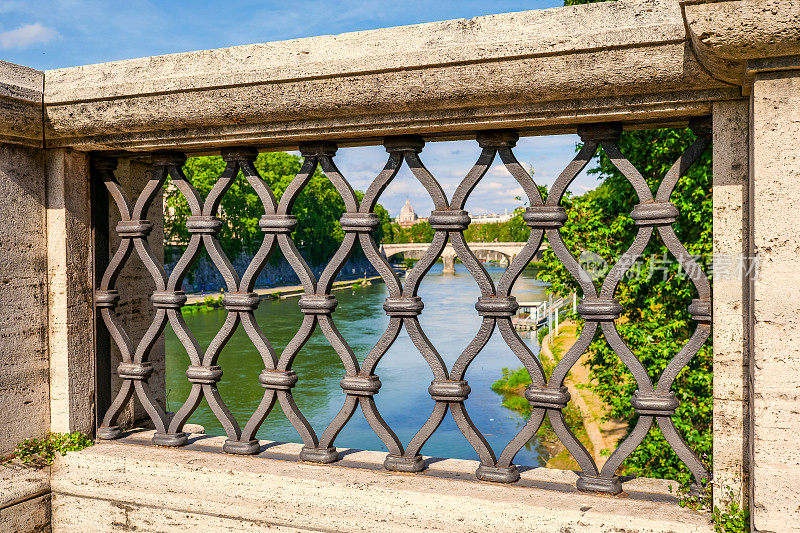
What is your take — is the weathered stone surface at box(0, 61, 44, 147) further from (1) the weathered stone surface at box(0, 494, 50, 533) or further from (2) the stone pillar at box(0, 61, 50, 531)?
(1) the weathered stone surface at box(0, 494, 50, 533)

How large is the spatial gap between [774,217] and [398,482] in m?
1.09

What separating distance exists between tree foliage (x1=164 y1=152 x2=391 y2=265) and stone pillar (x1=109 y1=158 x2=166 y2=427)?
1145 inches

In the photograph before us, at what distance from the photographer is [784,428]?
1.34 metres

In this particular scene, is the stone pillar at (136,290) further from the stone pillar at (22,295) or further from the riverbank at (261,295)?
the riverbank at (261,295)

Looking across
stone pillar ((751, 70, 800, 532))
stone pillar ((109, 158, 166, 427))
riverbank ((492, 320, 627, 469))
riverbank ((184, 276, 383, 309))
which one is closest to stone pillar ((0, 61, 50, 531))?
stone pillar ((109, 158, 166, 427))

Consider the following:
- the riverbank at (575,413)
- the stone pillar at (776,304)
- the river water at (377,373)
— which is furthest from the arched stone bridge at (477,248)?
the stone pillar at (776,304)

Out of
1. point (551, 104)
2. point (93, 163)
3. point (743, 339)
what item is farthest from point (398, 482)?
point (93, 163)

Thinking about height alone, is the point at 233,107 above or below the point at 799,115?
above

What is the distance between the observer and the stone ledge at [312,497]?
1643 millimetres

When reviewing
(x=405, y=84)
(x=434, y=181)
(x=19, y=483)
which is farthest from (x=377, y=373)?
(x=405, y=84)

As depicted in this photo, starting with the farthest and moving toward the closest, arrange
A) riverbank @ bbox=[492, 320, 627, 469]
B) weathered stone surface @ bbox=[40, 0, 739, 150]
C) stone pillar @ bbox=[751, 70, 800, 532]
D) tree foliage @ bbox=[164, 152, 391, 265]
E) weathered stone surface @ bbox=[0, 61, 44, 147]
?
tree foliage @ bbox=[164, 152, 391, 265], riverbank @ bbox=[492, 320, 627, 469], weathered stone surface @ bbox=[0, 61, 44, 147], weathered stone surface @ bbox=[40, 0, 739, 150], stone pillar @ bbox=[751, 70, 800, 532]

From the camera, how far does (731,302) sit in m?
1.52

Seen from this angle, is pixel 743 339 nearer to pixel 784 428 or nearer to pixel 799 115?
pixel 784 428

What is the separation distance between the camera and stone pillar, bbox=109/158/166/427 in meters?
2.35
